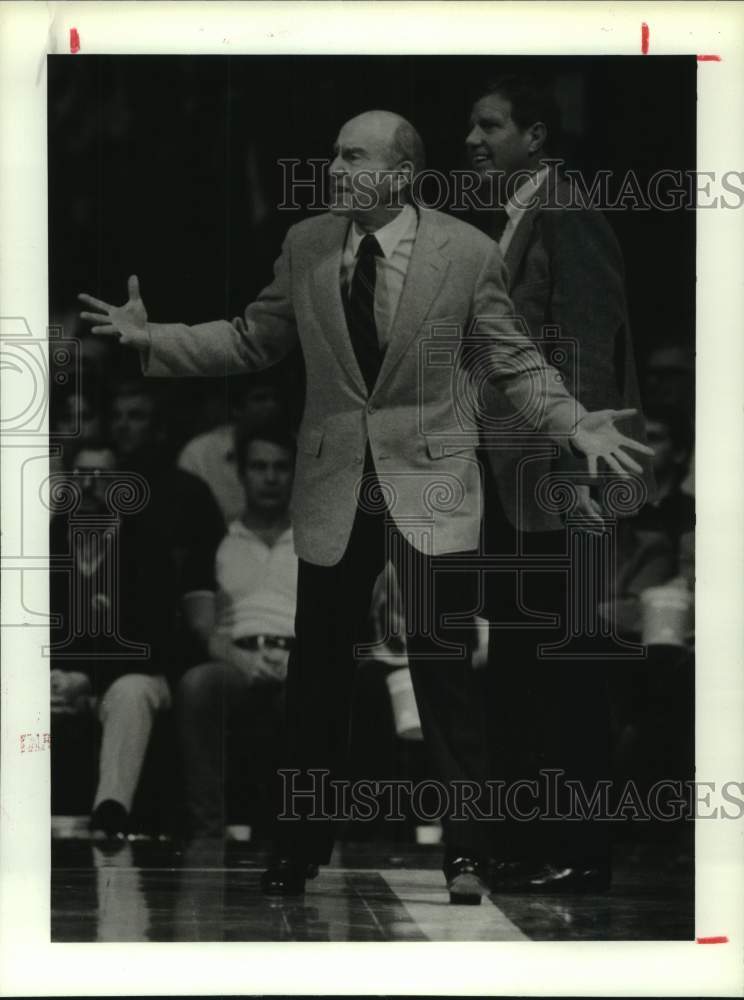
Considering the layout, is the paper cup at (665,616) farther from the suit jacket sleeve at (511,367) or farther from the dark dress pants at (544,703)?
the suit jacket sleeve at (511,367)

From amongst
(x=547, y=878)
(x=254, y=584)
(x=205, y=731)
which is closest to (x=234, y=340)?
(x=254, y=584)

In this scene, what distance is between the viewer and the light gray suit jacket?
12.9 meters

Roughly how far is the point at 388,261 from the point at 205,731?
1.65m

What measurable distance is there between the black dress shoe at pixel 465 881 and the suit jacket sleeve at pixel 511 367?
4.66 feet

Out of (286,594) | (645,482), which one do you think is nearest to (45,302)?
(286,594)

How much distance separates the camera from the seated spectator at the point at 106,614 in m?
12.9

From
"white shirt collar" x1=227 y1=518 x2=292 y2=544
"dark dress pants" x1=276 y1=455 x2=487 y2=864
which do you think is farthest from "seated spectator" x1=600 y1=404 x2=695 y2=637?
"white shirt collar" x1=227 y1=518 x2=292 y2=544

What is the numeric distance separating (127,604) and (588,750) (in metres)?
1.59

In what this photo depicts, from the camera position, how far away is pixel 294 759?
12.9 meters

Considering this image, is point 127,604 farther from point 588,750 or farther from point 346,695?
point 588,750

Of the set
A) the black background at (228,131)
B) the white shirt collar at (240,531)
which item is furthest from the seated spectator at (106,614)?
the black background at (228,131)

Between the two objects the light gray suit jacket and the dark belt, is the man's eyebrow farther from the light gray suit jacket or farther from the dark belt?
the dark belt

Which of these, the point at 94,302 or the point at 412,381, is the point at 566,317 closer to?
the point at 412,381

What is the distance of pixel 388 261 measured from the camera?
1295 cm
